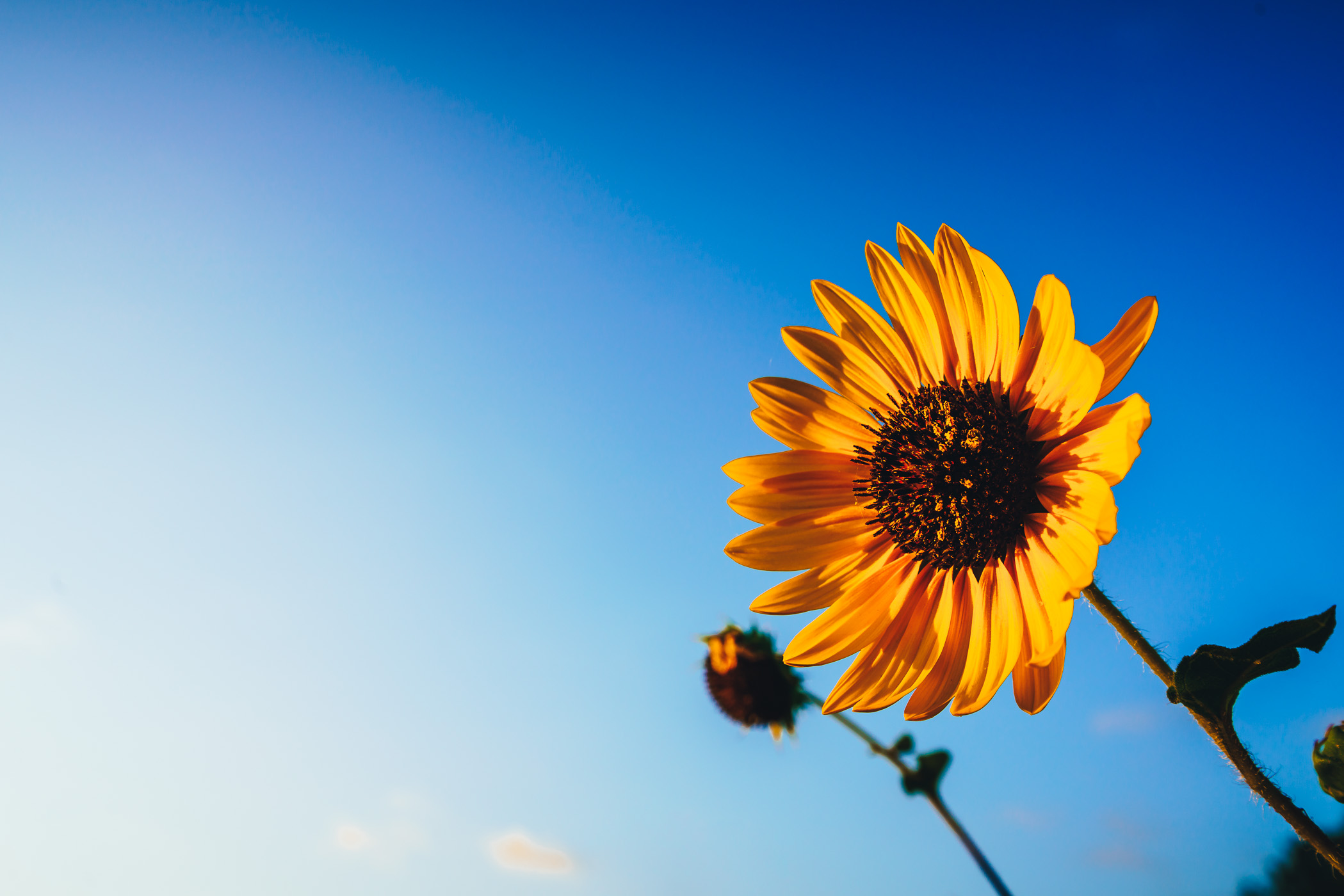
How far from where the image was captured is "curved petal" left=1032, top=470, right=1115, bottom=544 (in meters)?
1.69

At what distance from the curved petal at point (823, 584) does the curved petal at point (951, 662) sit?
298 millimetres

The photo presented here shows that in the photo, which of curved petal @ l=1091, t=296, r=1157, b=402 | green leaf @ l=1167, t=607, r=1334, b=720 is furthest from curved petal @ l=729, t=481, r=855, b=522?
green leaf @ l=1167, t=607, r=1334, b=720

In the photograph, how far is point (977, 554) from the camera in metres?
2.40

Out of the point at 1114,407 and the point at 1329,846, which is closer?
the point at 1329,846

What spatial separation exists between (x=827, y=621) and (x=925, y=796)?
1.83 meters

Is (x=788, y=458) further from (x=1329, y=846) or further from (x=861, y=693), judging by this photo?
(x=1329, y=846)

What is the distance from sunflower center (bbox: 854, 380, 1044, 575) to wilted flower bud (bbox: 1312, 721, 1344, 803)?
2.71 ft

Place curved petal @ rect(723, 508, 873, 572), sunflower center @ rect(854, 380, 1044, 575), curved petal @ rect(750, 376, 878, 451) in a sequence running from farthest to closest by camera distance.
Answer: curved petal @ rect(750, 376, 878, 451), curved petal @ rect(723, 508, 873, 572), sunflower center @ rect(854, 380, 1044, 575)

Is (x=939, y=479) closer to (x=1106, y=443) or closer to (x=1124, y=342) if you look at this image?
(x=1106, y=443)

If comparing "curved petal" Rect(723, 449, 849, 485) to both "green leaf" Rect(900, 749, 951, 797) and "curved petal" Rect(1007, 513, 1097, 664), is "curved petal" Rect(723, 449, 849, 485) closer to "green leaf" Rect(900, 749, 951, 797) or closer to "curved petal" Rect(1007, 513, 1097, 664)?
"curved petal" Rect(1007, 513, 1097, 664)

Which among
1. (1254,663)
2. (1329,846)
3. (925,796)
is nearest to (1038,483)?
(1254,663)

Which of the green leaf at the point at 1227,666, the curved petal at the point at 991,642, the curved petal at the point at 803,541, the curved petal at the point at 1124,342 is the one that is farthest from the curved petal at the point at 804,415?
the green leaf at the point at 1227,666

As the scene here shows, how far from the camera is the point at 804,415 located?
288 centimetres

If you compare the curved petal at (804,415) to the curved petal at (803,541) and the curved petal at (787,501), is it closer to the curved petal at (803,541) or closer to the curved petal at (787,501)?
the curved petal at (787,501)
